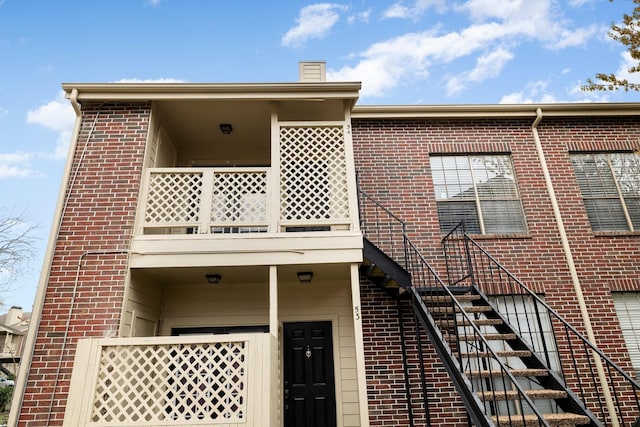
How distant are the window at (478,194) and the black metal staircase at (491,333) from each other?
523 millimetres

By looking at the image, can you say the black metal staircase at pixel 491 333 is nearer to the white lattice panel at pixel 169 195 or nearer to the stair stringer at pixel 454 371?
the stair stringer at pixel 454 371

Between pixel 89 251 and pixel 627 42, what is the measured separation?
27.1ft

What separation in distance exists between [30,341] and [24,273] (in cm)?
1405

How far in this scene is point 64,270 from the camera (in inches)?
206

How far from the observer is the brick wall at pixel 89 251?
4.76 meters

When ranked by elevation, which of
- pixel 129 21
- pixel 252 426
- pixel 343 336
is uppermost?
pixel 129 21

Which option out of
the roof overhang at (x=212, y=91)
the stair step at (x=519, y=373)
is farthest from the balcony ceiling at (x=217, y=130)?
the stair step at (x=519, y=373)

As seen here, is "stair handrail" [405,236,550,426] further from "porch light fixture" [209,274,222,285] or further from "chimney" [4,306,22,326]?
"chimney" [4,306,22,326]

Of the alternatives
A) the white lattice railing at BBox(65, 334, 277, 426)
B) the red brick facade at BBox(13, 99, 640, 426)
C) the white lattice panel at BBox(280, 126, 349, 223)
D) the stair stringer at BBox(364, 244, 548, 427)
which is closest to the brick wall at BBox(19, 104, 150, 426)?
the red brick facade at BBox(13, 99, 640, 426)

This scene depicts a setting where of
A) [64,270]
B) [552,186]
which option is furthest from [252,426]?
[552,186]

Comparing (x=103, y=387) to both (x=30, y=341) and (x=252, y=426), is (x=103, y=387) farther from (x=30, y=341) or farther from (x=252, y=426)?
(x=252, y=426)

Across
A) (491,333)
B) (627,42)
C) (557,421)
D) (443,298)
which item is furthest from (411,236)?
(627,42)

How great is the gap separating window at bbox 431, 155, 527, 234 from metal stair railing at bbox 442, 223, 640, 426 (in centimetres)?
50

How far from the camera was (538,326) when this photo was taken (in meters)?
6.08
